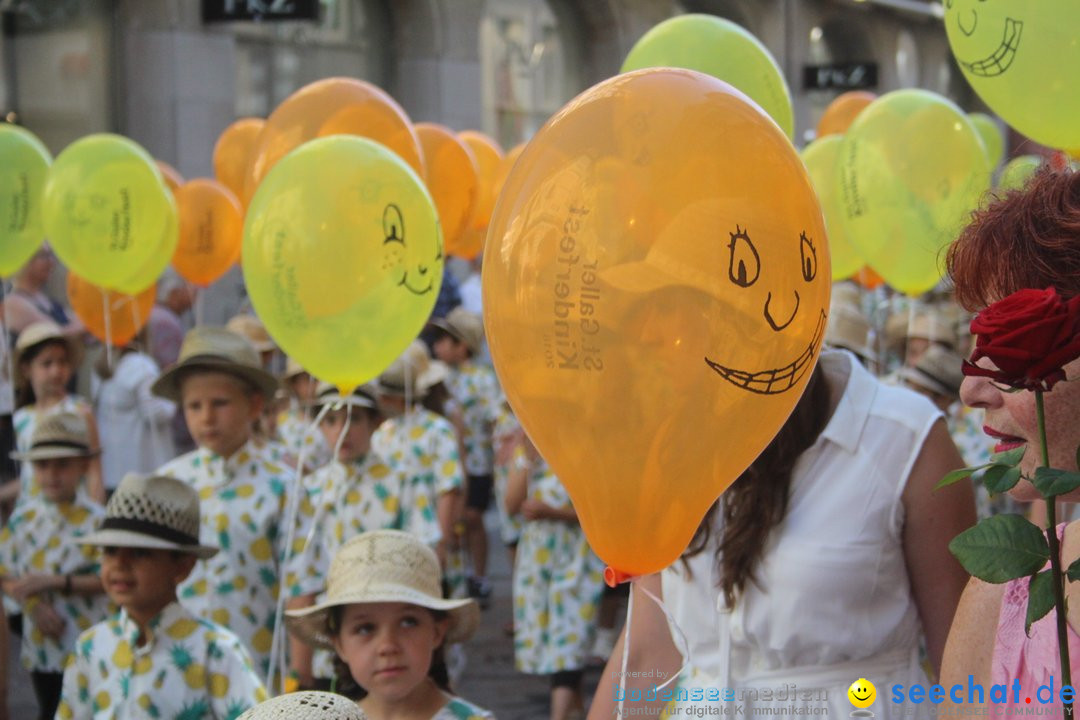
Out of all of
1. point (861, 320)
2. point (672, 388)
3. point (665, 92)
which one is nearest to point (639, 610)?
point (672, 388)

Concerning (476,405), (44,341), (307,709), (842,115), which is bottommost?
(476,405)

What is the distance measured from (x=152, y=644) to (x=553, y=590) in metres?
3.15

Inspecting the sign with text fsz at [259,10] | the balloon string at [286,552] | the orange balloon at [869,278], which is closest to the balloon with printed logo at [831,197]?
the orange balloon at [869,278]

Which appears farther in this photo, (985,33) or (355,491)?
(355,491)

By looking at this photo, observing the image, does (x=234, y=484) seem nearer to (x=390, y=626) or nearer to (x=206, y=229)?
(x=390, y=626)

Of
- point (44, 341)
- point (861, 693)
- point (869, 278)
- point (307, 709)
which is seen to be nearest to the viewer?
point (307, 709)

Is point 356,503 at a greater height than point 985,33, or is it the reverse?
point 985,33

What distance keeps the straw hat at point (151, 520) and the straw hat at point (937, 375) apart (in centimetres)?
389

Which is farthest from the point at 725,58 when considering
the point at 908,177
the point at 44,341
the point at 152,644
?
the point at 44,341

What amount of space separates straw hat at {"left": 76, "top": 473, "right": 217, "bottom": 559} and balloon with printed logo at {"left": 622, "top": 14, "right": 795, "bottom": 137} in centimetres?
210

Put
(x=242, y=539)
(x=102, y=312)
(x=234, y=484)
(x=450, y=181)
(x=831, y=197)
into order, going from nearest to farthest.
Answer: (x=242, y=539)
(x=234, y=484)
(x=450, y=181)
(x=831, y=197)
(x=102, y=312)

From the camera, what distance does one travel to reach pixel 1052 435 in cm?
188

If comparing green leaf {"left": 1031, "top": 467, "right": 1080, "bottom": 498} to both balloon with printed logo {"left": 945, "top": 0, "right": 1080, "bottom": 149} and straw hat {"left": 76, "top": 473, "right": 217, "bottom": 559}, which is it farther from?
straw hat {"left": 76, "top": 473, "right": 217, "bottom": 559}

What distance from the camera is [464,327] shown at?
952 centimetres
